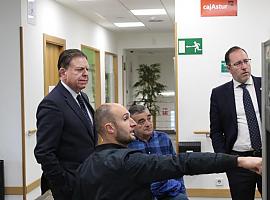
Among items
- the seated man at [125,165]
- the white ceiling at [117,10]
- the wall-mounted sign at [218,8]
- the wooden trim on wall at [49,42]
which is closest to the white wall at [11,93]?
the wooden trim on wall at [49,42]

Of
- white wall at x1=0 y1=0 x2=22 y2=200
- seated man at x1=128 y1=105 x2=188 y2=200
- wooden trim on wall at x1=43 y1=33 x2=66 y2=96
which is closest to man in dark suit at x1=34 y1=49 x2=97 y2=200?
seated man at x1=128 y1=105 x2=188 y2=200

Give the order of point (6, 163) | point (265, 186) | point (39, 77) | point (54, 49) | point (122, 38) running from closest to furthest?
point (265, 186) < point (6, 163) < point (39, 77) < point (54, 49) < point (122, 38)

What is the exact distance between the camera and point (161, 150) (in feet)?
9.84

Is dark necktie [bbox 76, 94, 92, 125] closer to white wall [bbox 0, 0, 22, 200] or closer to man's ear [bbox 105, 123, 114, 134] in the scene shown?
man's ear [bbox 105, 123, 114, 134]

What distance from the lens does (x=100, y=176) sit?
64.4 inches

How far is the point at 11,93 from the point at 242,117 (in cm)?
298

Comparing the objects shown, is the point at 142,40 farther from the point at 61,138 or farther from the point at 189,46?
the point at 61,138

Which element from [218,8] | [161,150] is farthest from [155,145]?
[218,8]

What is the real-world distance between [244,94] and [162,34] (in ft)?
27.6

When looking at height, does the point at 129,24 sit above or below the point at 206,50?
above

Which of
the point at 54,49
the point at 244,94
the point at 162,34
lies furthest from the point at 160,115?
the point at 244,94

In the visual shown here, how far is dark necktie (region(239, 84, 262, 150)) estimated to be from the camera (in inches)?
117

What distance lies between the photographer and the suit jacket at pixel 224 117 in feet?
10.0

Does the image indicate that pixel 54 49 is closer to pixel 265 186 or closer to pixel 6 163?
pixel 6 163
